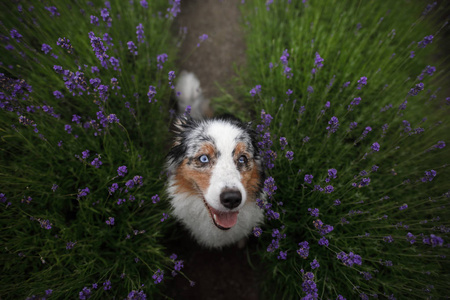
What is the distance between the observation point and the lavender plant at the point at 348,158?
1837mm

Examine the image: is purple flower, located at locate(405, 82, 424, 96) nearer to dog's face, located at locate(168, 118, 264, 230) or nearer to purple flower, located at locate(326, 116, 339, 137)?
purple flower, located at locate(326, 116, 339, 137)

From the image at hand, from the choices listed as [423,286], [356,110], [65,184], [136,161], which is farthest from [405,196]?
[65,184]

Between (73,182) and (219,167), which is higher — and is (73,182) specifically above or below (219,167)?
below

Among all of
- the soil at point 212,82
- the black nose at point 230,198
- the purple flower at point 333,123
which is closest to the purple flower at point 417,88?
the purple flower at point 333,123

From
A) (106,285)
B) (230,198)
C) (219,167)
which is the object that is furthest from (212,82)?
(106,285)

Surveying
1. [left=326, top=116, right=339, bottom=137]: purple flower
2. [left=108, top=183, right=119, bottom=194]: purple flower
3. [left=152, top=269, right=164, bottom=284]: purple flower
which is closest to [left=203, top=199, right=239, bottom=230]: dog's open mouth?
[left=152, top=269, right=164, bottom=284]: purple flower

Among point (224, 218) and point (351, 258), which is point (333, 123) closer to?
Answer: point (351, 258)

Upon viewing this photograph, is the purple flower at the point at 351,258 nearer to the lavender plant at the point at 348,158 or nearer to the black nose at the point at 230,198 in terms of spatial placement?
the lavender plant at the point at 348,158

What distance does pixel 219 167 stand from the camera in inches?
70.2

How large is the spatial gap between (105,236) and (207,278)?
1.23 metres

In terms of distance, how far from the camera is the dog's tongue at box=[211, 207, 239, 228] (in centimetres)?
185

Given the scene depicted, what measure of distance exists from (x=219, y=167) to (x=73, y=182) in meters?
1.47

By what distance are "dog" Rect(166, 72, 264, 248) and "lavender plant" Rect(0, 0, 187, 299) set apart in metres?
0.23

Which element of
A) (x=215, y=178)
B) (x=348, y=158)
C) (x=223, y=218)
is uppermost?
(x=348, y=158)
